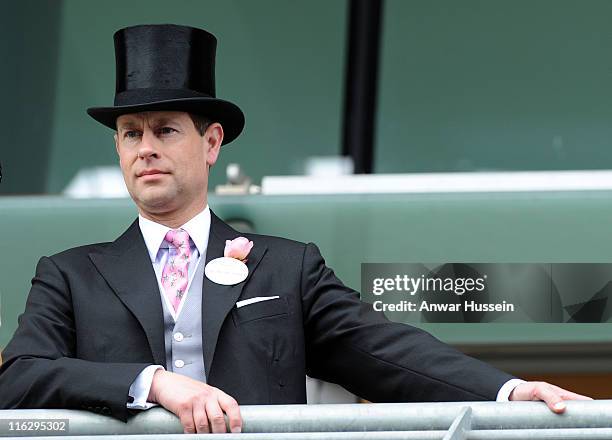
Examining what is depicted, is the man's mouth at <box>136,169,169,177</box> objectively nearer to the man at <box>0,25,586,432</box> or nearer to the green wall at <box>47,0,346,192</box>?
the man at <box>0,25,586,432</box>

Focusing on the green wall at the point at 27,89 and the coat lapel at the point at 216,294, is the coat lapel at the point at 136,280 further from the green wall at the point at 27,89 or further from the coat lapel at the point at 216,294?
the green wall at the point at 27,89

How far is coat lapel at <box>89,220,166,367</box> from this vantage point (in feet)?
7.60

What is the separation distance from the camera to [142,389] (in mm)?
2016

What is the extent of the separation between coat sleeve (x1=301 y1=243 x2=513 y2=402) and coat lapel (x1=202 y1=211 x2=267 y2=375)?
0.29ft

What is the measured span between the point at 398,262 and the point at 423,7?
3.64ft

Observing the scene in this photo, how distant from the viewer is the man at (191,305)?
2.27 meters

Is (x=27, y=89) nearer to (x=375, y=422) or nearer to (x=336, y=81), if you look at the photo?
(x=336, y=81)

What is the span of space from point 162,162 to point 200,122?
0.47 ft

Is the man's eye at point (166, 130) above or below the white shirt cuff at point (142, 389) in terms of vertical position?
above

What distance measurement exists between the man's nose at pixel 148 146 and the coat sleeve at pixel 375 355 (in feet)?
1.00

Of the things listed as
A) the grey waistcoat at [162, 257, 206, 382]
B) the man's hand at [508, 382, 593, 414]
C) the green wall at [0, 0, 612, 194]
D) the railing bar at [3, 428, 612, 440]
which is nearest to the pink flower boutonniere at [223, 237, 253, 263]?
the grey waistcoat at [162, 257, 206, 382]

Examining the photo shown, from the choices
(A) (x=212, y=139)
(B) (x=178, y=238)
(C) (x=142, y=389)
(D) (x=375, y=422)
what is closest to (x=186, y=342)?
(B) (x=178, y=238)

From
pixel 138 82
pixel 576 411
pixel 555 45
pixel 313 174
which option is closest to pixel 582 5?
pixel 555 45

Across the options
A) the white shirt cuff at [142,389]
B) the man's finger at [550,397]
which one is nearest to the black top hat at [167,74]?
the white shirt cuff at [142,389]
